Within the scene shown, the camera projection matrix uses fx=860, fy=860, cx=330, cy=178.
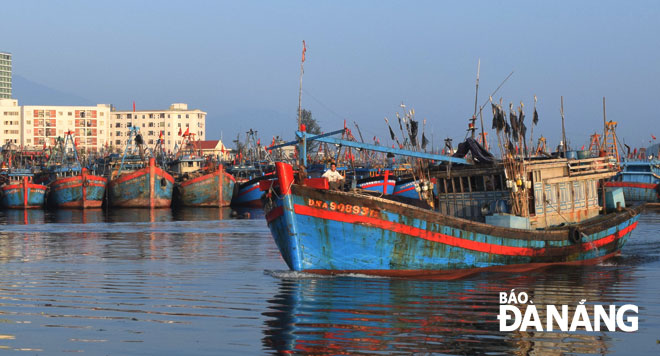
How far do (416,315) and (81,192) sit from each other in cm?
6807

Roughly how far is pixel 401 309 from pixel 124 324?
5922mm

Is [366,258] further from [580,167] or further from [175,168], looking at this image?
[175,168]

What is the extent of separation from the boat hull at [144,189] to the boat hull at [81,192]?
1.50 meters

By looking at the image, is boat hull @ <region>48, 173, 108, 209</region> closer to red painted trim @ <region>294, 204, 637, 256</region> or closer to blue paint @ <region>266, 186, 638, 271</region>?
blue paint @ <region>266, 186, 638, 271</region>

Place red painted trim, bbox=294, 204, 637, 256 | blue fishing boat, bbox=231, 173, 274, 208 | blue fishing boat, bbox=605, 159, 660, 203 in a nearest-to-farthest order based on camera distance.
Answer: red painted trim, bbox=294, 204, 637, 256 → blue fishing boat, bbox=605, 159, 660, 203 → blue fishing boat, bbox=231, 173, 274, 208

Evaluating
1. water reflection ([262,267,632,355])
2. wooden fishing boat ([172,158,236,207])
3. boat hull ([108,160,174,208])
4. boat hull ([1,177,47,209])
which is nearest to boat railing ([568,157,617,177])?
water reflection ([262,267,632,355])

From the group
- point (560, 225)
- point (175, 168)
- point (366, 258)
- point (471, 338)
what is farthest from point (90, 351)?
point (175, 168)

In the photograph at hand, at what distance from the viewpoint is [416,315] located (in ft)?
59.3

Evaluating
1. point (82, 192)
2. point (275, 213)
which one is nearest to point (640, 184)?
point (82, 192)

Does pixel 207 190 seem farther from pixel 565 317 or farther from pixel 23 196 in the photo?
pixel 565 317

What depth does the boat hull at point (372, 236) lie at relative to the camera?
23453 millimetres

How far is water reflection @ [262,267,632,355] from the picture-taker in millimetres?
15047

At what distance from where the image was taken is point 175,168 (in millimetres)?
103812

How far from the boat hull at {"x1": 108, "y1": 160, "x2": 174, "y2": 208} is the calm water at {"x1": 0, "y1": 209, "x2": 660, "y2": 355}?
151 ft
